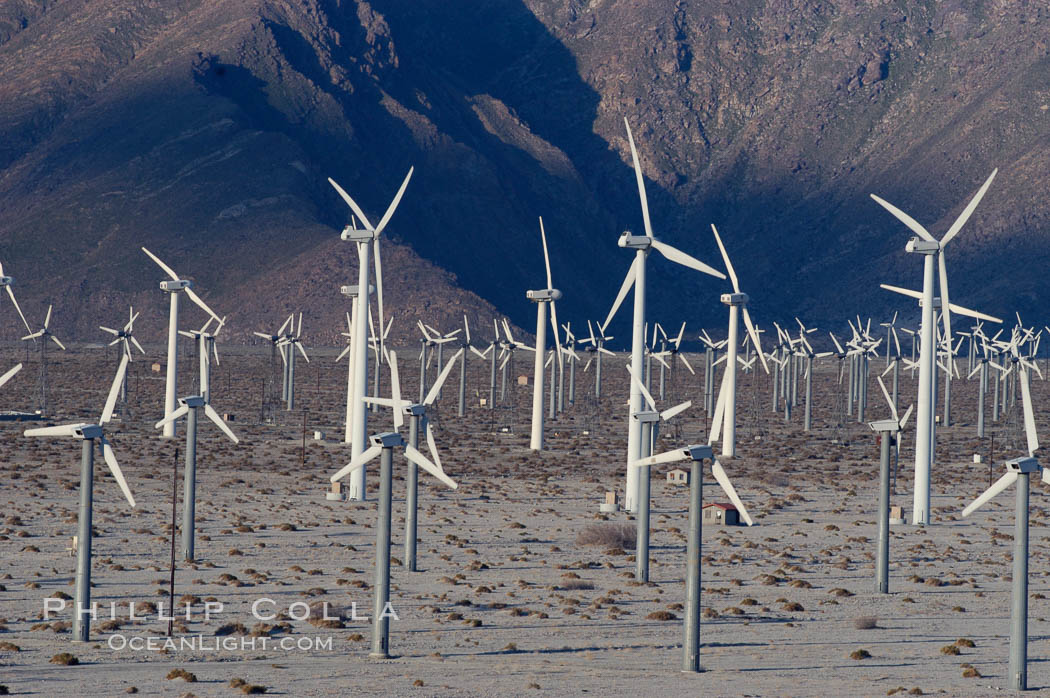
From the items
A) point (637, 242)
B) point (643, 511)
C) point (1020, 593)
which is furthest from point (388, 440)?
point (637, 242)

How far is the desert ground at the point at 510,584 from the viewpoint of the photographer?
2942cm

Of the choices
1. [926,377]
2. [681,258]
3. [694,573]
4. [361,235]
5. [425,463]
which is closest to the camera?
[694,573]

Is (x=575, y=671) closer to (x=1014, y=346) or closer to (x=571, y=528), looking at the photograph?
(x=571, y=528)

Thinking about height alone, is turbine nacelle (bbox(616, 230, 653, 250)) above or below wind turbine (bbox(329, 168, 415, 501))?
above

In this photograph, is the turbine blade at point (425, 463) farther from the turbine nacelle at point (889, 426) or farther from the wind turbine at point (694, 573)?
the turbine nacelle at point (889, 426)

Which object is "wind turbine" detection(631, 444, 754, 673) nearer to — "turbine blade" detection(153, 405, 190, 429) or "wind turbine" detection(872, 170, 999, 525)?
"turbine blade" detection(153, 405, 190, 429)

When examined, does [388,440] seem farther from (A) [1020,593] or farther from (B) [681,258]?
(B) [681,258]

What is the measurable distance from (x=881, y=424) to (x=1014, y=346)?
75270 millimetres

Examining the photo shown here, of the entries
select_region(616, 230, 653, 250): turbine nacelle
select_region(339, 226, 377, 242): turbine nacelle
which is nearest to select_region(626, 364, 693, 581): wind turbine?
select_region(616, 230, 653, 250): turbine nacelle

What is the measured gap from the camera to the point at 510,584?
40.5 meters

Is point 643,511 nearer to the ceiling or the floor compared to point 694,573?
nearer to the ceiling

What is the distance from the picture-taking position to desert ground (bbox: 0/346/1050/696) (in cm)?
2942

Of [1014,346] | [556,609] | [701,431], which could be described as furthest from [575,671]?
[1014,346]

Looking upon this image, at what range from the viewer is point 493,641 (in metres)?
32.8
